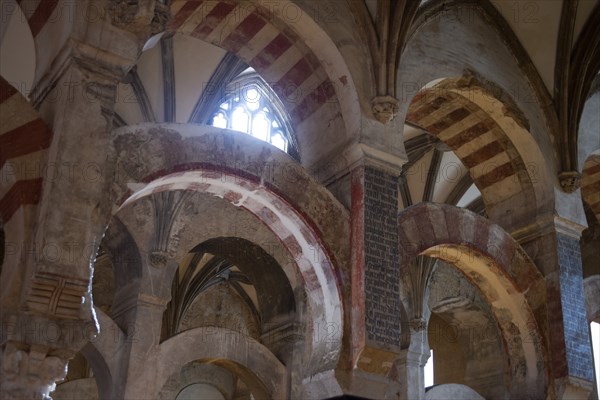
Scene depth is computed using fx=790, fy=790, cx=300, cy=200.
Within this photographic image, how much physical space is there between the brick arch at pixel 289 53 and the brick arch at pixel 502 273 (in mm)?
1492

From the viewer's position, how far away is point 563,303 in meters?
9.62

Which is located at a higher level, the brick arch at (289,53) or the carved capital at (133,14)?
the brick arch at (289,53)

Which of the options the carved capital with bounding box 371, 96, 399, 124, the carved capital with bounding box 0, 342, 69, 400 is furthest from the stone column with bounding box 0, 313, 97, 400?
the carved capital with bounding box 371, 96, 399, 124

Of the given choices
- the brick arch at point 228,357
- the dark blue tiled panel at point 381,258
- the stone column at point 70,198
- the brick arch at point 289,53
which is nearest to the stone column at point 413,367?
the brick arch at point 228,357

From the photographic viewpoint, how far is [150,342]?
10.8m

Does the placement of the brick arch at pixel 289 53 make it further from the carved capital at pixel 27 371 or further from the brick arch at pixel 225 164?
the carved capital at pixel 27 371

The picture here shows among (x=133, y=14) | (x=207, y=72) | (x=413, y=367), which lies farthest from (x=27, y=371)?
(x=413, y=367)

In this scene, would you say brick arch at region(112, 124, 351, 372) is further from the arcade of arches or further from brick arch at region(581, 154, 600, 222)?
brick arch at region(581, 154, 600, 222)

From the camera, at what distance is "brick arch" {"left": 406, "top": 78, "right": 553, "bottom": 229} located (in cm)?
1023

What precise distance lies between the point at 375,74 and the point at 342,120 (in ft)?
2.06

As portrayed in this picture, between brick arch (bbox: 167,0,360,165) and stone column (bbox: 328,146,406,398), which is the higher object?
brick arch (bbox: 167,0,360,165)

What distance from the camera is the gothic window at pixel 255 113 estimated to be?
15.6 m

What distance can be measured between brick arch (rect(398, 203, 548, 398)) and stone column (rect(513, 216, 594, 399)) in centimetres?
12

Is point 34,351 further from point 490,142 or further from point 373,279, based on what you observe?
point 490,142
